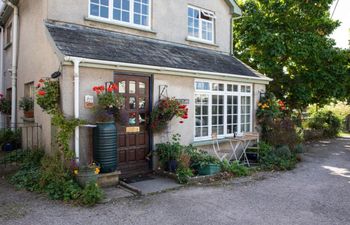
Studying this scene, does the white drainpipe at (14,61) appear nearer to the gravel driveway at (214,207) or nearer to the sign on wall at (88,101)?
the gravel driveway at (214,207)

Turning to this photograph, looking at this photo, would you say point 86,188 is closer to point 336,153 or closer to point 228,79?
point 228,79

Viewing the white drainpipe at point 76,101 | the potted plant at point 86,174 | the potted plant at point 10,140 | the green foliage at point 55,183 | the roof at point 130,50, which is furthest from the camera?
the potted plant at point 10,140

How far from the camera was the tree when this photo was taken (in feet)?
44.8

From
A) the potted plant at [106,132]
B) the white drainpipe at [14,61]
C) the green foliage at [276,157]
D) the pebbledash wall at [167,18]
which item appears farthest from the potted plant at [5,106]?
the green foliage at [276,157]

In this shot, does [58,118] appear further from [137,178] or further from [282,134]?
[282,134]

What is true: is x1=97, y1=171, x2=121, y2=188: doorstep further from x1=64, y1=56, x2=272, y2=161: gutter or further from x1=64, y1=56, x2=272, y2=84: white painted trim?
x1=64, y1=56, x2=272, y2=84: white painted trim

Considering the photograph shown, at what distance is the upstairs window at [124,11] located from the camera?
28.7 feet

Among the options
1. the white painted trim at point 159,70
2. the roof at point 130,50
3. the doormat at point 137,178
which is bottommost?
the doormat at point 137,178

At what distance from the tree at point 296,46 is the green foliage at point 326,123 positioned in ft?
13.5

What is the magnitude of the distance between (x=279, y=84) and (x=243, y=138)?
6.79 m

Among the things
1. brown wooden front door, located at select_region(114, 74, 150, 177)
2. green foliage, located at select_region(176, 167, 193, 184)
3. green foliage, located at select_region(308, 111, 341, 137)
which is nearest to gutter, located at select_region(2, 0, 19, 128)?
brown wooden front door, located at select_region(114, 74, 150, 177)

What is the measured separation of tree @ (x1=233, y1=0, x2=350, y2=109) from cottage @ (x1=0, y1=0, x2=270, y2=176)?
2590 mm

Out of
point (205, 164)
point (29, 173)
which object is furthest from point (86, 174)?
point (205, 164)

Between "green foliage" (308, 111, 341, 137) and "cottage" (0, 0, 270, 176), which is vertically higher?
"cottage" (0, 0, 270, 176)
